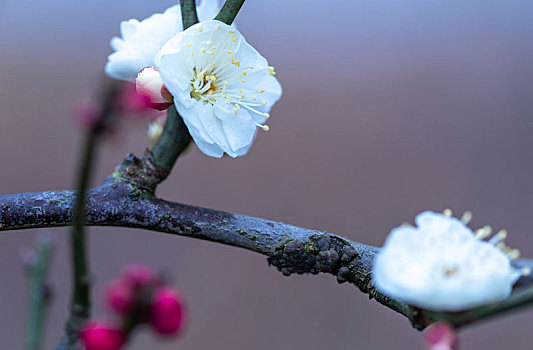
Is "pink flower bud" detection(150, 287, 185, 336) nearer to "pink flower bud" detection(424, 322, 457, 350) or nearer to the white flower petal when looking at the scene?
"pink flower bud" detection(424, 322, 457, 350)

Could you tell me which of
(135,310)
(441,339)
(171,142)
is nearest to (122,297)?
(135,310)

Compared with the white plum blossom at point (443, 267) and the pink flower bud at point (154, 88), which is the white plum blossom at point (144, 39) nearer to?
the pink flower bud at point (154, 88)

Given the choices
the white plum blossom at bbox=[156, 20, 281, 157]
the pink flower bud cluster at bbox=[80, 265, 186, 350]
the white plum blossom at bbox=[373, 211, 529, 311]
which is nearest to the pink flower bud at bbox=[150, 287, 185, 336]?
the pink flower bud cluster at bbox=[80, 265, 186, 350]

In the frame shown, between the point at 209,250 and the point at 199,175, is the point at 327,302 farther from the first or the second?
the point at 199,175

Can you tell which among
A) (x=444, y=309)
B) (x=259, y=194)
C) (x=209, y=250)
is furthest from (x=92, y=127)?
(x=259, y=194)

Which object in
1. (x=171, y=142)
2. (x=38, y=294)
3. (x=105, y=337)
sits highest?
(x=171, y=142)

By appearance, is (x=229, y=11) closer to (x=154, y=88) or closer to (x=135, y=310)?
(x=154, y=88)

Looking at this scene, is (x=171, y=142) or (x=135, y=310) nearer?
(x=135, y=310)
